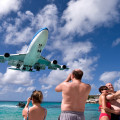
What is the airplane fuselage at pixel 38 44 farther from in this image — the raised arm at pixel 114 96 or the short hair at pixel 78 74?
the short hair at pixel 78 74

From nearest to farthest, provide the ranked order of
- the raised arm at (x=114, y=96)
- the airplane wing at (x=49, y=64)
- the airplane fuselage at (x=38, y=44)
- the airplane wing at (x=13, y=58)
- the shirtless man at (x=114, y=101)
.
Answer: the raised arm at (x=114, y=96), the shirtless man at (x=114, y=101), the airplane fuselage at (x=38, y=44), the airplane wing at (x=13, y=58), the airplane wing at (x=49, y=64)

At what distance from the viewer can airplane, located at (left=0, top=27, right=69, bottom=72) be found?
1050 inches

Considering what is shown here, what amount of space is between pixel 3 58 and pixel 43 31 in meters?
10.8

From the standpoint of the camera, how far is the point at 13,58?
30625mm

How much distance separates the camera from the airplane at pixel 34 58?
2667 cm

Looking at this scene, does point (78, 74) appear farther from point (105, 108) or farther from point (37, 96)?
point (105, 108)

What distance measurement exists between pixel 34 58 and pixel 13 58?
19.1 ft

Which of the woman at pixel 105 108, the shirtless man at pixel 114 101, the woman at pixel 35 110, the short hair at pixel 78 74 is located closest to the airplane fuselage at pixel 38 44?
the shirtless man at pixel 114 101

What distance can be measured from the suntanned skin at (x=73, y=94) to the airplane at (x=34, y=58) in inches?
930

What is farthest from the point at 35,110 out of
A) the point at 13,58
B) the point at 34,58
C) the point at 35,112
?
the point at 13,58

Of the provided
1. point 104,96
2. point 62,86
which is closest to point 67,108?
point 62,86

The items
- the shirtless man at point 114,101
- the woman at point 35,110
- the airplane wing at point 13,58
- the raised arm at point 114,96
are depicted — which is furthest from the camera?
the airplane wing at point 13,58

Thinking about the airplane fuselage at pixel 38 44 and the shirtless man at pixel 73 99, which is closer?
A: the shirtless man at pixel 73 99

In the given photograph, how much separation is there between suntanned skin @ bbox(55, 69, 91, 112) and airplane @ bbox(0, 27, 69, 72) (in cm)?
2363
